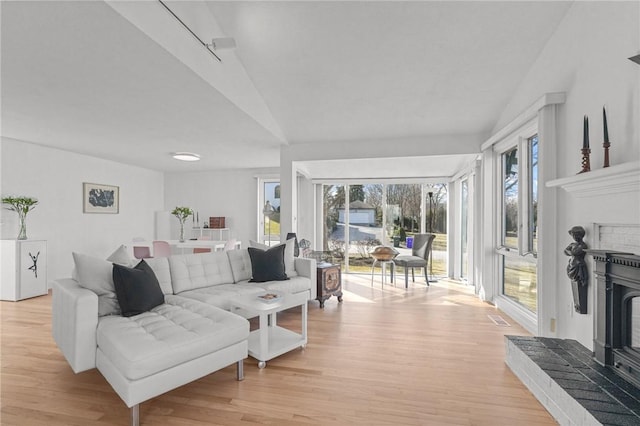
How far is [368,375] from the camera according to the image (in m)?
2.39

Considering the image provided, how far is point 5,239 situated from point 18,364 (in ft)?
10.6

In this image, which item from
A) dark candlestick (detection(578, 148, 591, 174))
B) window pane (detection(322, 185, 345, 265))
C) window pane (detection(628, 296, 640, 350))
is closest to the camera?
window pane (detection(628, 296, 640, 350))

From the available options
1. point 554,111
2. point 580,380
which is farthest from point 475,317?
point 554,111

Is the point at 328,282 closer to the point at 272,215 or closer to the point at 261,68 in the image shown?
the point at 261,68

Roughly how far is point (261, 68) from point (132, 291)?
8.59 ft

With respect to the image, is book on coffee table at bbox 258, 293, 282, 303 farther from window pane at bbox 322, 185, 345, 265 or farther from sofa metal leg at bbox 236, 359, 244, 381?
window pane at bbox 322, 185, 345, 265

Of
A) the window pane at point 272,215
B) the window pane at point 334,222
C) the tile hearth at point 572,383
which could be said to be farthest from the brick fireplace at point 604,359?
the window pane at point 272,215

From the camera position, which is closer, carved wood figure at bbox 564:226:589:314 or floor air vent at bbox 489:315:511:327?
carved wood figure at bbox 564:226:589:314

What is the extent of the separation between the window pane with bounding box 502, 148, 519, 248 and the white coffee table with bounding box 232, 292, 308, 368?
2.87m

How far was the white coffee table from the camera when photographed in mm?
2537

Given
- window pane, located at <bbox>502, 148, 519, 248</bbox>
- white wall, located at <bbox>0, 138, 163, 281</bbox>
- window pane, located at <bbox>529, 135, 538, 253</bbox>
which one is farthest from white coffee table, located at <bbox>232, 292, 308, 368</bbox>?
white wall, located at <bbox>0, 138, 163, 281</bbox>

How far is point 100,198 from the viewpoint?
6.06m

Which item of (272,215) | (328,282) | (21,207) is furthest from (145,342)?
(272,215)

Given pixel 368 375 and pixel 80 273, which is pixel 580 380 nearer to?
pixel 368 375
